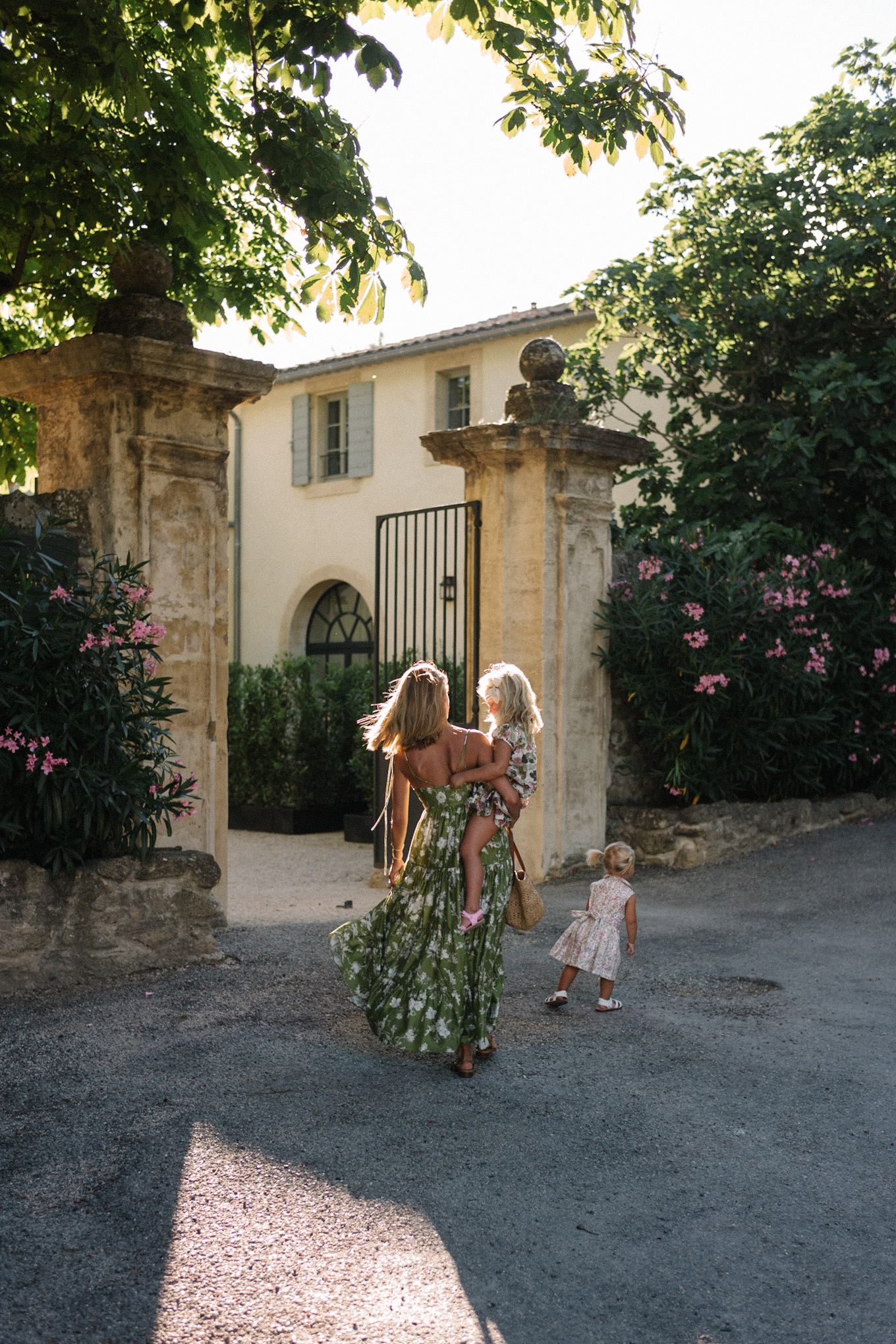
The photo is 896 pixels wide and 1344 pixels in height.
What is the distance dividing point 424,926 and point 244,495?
15342 mm

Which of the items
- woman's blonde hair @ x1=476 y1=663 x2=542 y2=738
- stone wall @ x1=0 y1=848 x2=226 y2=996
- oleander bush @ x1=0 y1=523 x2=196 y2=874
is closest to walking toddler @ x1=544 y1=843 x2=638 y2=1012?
woman's blonde hair @ x1=476 y1=663 x2=542 y2=738

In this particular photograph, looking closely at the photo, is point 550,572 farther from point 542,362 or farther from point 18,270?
point 18,270

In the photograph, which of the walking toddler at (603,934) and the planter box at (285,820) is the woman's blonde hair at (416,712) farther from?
the planter box at (285,820)

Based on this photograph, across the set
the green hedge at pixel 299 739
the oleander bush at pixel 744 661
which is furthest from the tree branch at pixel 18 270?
the green hedge at pixel 299 739

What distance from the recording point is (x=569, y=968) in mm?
4789

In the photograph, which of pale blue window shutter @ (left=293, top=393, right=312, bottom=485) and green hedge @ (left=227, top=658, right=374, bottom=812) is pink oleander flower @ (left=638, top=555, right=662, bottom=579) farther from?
pale blue window shutter @ (left=293, top=393, right=312, bottom=485)

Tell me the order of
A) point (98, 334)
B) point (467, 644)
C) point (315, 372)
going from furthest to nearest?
point (315, 372)
point (467, 644)
point (98, 334)

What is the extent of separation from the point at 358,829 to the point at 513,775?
712 centimetres

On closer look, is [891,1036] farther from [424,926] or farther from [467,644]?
[467,644]

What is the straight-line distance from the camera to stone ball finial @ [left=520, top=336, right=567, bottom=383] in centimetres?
809

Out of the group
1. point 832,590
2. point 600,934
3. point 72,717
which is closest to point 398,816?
point 600,934

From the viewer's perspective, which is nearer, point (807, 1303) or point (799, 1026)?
point (807, 1303)

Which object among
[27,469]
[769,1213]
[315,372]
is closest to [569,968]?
[769,1213]

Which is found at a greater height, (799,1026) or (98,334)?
(98,334)
